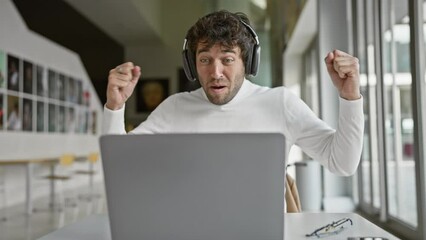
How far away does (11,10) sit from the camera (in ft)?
24.2

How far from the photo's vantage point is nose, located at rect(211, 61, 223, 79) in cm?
129

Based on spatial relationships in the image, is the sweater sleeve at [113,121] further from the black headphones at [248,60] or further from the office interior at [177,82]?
the black headphones at [248,60]

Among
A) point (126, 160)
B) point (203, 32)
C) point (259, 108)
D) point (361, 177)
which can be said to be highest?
point (203, 32)

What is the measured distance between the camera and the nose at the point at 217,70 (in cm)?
129

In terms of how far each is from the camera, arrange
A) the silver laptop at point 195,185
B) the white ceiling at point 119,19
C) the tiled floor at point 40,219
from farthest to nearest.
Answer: the white ceiling at point 119,19 → the tiled floor at point 40,219 → the silver laptop at point 195,185

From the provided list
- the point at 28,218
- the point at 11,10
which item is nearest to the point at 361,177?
the point at 28,218

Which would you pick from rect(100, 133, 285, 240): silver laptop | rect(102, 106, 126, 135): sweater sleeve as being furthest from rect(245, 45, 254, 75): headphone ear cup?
rect(100, 133, 285, 240): silver laptop

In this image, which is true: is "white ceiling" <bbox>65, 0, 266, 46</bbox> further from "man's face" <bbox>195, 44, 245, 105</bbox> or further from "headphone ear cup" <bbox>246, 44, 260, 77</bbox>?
"man's face" <bbox>195, 44, 245, 105</bbox>

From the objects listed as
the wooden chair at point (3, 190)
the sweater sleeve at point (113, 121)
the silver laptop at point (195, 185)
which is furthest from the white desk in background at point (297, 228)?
the wooden chair at point (3, 190)

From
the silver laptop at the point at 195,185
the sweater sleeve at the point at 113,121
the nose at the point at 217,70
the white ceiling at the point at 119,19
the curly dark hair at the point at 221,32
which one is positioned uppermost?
the white ceiling at the point at 119,19

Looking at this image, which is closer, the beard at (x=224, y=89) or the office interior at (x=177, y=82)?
the beard at (x=224, y=89)

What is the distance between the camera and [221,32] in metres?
1.34

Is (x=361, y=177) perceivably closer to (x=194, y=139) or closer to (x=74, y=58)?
(x=194, y=139)

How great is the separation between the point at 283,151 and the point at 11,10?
292 inches
